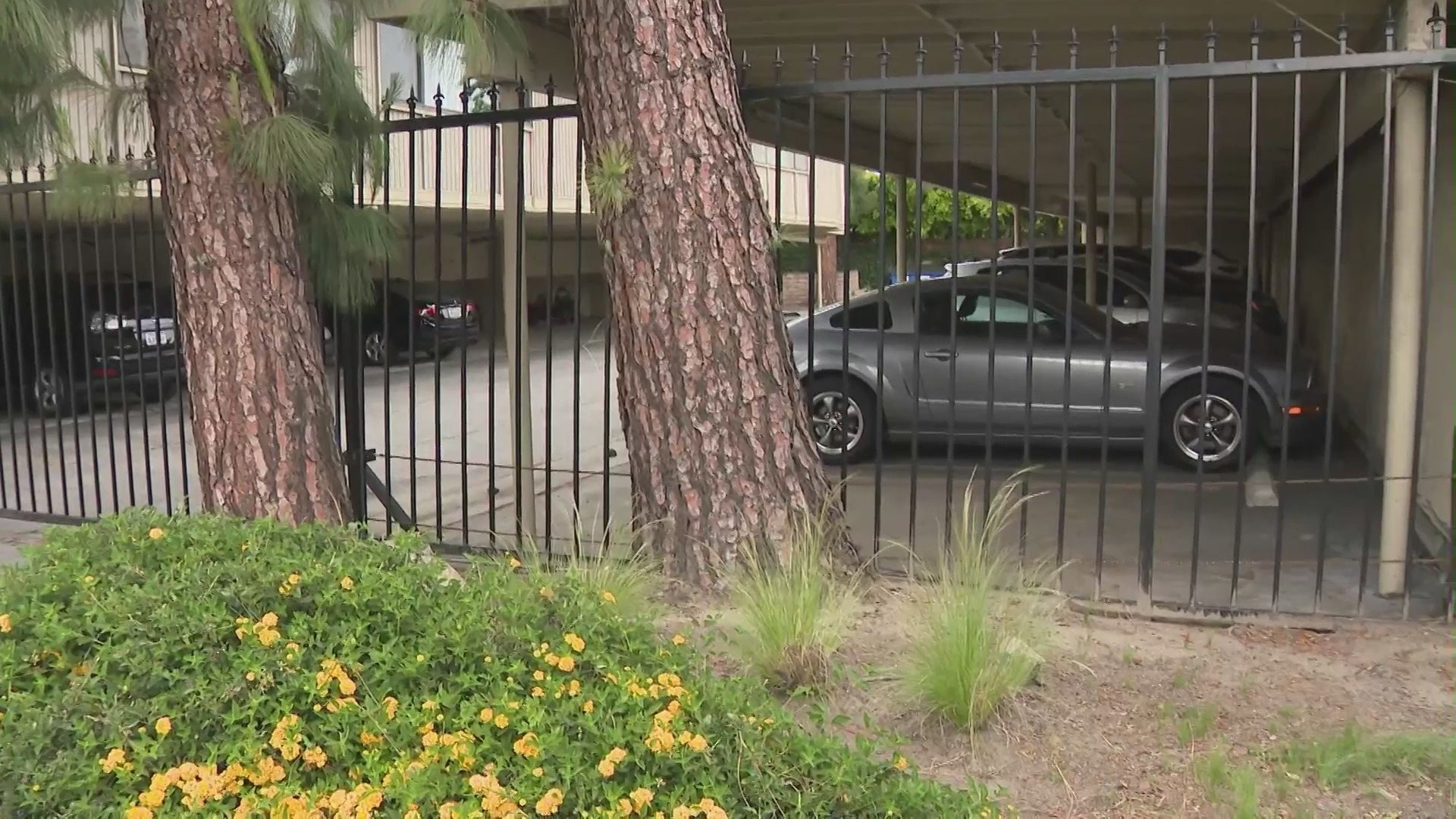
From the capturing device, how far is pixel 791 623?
3.68 meters

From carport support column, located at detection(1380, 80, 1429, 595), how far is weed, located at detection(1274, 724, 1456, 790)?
176 centimetres

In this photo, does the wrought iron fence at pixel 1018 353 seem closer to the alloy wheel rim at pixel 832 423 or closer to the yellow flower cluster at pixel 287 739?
the alloy wheel rim at pixel 832 423

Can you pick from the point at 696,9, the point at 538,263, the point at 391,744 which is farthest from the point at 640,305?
the point at 538,263

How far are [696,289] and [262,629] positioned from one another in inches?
80.9

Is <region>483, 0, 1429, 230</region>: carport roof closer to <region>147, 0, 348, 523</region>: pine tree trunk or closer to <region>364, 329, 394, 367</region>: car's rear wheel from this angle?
<region>147, 0, 348, 523</region>: pine tree trunk

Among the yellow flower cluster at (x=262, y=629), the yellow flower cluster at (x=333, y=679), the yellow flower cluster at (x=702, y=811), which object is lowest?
the yellow flower cluster at (x=702, y=811)

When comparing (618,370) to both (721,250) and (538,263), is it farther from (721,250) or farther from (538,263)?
(538,263)

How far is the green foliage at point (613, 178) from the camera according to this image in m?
4.43

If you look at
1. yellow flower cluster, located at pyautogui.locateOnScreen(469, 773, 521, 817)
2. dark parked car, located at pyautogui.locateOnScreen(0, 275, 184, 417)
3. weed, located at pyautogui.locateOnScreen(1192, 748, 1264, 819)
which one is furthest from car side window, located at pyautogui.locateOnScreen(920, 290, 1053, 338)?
yellow flower cluster, located at pyautogui.locateOnScreen(469, 773, 521, 817)

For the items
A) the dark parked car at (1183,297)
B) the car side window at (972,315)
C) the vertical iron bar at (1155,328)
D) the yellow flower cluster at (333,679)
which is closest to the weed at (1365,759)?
the vertical iron bar at (1155,328)

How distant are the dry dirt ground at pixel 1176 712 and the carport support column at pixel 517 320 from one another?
2.10 m

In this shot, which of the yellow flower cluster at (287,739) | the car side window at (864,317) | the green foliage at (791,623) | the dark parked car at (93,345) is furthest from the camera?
the dark parked car at (93,345)

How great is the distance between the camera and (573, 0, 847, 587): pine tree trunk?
14.5 feet

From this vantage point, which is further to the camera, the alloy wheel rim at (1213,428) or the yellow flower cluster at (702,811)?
the alloy wheel rim at (1213,428)
